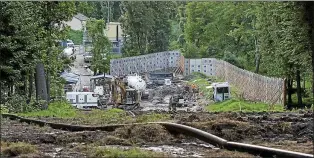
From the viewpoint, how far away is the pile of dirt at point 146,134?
11.8 meters

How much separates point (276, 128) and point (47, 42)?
1943cm

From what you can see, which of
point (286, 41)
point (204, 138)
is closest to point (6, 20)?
point (286, 41)

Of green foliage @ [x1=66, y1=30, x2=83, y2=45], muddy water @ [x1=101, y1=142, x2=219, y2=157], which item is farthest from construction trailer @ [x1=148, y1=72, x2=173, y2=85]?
muddy water @ [x1=101, y1=142, x2=219, y2=157]

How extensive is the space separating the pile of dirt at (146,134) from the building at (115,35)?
55.5 m

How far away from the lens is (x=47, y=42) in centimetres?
3070

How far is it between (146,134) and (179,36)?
6471 cm

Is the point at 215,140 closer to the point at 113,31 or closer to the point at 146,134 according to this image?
the point at 146,134

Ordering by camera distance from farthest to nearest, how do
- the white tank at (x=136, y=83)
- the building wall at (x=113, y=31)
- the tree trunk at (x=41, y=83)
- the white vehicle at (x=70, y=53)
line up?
the building wall at (x=113, y=31) → the white vehicle at (x=70, y=53) → the white tank at (x=136, y=83) → the tree trunk at (x=41, y=83)

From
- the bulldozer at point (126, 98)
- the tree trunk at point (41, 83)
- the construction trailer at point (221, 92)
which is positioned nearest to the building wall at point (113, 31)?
the bulldozer at point (126, 98)

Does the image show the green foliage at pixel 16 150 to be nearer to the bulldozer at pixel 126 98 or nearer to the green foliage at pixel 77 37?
the bulldozer at pixel 126 98

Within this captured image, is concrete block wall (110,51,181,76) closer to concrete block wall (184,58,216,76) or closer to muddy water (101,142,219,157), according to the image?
concrete block wall (184,58,216,76)

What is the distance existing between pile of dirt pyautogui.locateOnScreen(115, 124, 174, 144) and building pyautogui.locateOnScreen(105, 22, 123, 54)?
5547cm

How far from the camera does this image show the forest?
75.9ft

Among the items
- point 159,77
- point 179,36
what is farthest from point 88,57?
point 179,36
